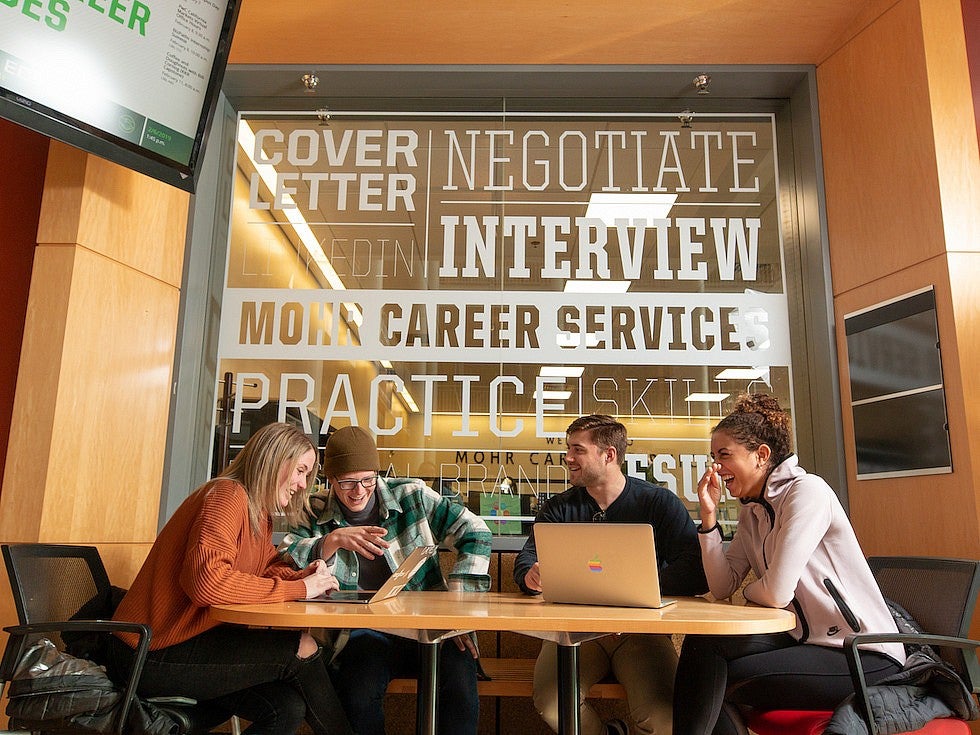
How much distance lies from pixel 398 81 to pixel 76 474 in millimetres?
2569

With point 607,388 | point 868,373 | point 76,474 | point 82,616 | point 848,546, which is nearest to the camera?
point 848,546

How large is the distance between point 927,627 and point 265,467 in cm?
219

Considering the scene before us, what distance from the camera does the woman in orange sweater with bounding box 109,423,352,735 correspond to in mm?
2420

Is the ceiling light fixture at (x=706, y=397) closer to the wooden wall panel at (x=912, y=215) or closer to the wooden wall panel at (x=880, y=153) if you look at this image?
the wooden wall panel at (x=912, y=215)

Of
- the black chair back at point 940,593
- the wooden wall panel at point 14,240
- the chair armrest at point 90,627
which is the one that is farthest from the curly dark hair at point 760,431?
the wooden wall panel at point 14,240

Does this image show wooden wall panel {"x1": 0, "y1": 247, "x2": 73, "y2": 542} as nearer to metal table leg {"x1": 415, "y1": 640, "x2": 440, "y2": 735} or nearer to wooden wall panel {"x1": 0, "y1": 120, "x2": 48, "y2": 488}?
wooden wall panel {"x1": 0, "y1": 120, "x2": 48, "y2": 488}

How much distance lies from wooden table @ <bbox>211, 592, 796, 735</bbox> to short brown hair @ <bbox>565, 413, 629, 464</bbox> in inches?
30.8

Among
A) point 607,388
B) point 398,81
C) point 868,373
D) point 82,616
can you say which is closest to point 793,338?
point 868,373

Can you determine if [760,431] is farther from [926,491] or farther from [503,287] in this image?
[503,287]

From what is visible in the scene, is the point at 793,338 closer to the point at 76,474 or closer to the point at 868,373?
the point at 868,373

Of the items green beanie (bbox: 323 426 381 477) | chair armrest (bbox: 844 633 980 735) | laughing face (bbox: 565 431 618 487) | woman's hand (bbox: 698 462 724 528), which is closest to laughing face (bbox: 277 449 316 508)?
green beanie (bbox: 323 426 381 477)

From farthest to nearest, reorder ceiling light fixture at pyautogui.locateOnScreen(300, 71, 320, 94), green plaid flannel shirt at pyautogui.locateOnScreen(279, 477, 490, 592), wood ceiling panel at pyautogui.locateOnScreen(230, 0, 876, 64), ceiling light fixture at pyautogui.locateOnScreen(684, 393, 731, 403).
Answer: ceiling light fixture at pyautogui.locateOnScreen(300, 71, 320, 94), ceiling light fixture at pyautogui.locateOnScreen(684, 393, 731, 403), wood ceiling panel at pyautogui.locateOnScreen(230, 0, 876, 64), green plaid flannel shirt at pyautogui.locateOnScreen(279, 477, 490, 592)

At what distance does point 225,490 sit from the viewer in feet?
8.39

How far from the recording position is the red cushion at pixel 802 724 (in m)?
2.31
